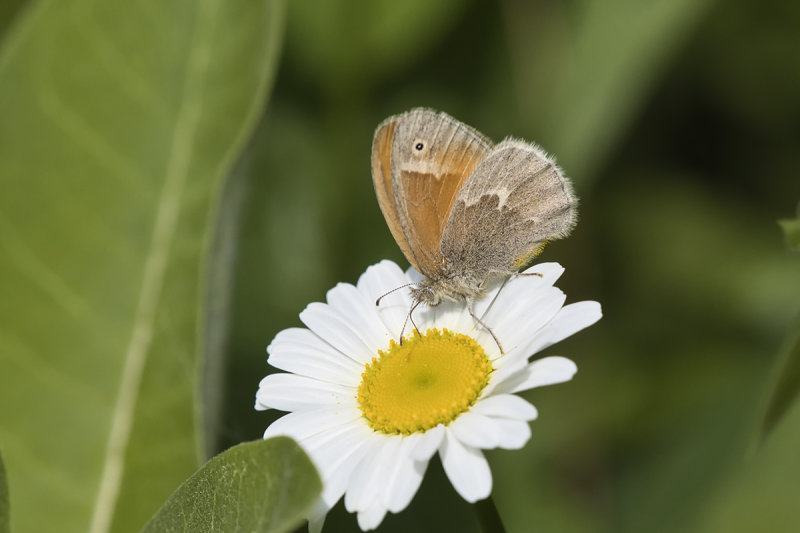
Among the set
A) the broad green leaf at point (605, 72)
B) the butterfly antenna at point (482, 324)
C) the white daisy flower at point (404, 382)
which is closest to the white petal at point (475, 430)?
the white daisy flower at point (404, 382)

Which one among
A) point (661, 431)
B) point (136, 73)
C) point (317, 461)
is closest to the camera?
point (317, 461)

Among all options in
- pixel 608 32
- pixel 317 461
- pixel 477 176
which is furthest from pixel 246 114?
pixel 608 32

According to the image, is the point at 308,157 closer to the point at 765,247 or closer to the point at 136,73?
the point at 136,73

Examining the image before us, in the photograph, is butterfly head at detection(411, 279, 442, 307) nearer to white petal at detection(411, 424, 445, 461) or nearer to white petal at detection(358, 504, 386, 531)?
white petal at detection(411, 424, 445, 461)

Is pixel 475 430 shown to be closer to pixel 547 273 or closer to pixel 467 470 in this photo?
pixel 467 470

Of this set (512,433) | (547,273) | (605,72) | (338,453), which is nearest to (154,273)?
(338,453)

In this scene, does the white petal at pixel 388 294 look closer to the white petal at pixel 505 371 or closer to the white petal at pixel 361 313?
the white petal at pixel 361 313
